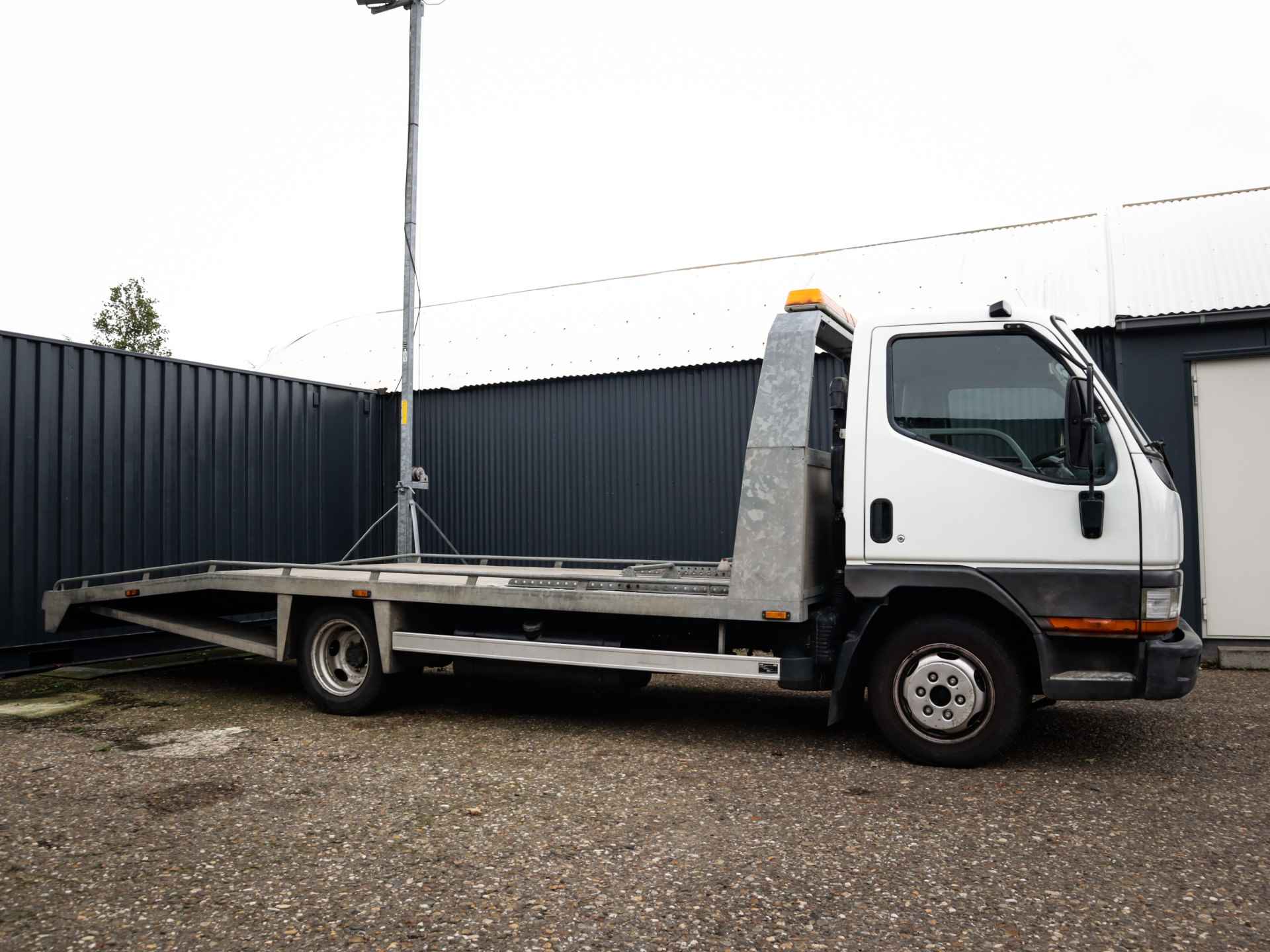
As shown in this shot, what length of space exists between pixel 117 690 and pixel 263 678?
1142 millimetres

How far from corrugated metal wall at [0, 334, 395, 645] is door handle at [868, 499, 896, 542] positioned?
763 centimetres

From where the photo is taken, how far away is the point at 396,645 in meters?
6.55

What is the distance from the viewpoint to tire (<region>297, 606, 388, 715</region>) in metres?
6.73

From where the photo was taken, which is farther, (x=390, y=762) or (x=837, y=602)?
(x=837, y=602)

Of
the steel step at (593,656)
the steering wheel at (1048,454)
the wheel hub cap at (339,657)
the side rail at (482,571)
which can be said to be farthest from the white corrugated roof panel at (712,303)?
the wheel hub cap at (339,657)

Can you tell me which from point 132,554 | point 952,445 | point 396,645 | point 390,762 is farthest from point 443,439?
point 952,445

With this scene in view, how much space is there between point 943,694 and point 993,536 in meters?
0.92

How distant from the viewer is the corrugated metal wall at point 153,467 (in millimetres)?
8688

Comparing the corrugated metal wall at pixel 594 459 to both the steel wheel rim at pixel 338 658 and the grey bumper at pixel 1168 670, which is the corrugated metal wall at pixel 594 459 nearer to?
the steel wheel rim at pixel 338 658

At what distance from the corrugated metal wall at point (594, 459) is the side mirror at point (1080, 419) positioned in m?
5.45

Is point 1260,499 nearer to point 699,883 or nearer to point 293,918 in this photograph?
point 699,883

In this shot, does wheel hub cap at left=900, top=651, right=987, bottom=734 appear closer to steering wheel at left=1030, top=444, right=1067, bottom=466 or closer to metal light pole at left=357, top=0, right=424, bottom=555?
steering wheel at left=1030, top=444, right=1067, bottom=466

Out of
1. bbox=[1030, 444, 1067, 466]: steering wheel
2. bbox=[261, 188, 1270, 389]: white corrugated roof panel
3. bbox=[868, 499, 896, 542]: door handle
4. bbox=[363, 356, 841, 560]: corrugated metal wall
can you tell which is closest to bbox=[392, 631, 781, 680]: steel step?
bbox=[868, 499, 896, 542]: door handle

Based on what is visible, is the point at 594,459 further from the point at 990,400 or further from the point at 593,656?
the point at 990,400
